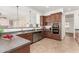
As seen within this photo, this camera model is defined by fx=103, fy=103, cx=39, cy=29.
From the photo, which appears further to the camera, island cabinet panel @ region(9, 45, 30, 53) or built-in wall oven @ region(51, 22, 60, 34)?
built-in wall oven @ region(51, 22, 60, 34)

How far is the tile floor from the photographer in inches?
61.7

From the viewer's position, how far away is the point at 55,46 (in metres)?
1.61

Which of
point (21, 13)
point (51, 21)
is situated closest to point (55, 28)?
point (51, 21)

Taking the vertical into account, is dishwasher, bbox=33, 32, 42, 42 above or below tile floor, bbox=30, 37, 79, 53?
above

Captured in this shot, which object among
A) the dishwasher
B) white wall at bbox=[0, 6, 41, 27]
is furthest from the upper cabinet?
the dishwasher

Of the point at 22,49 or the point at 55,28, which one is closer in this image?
the point at 22,49

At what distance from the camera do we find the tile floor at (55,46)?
61.7 inches

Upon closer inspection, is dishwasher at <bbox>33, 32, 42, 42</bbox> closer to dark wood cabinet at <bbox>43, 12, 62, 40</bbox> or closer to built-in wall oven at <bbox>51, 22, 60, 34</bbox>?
dark wood cabinet at <bbox>43, 12, 62, 40</bbox>

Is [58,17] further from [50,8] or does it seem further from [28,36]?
[28,36]

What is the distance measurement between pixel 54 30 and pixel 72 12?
0.38 meters

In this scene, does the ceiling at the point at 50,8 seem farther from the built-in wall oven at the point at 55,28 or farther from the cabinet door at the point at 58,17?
the built-in wall oven at the point at 55,28

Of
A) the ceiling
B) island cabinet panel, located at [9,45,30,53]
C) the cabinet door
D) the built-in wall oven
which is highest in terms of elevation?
the ceiling
